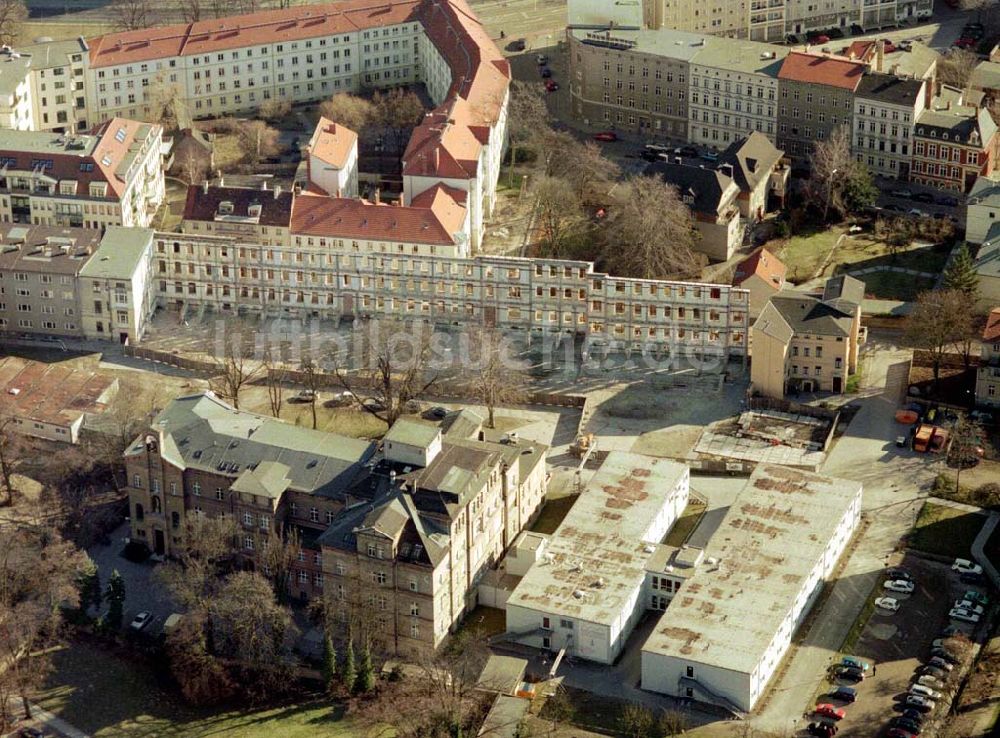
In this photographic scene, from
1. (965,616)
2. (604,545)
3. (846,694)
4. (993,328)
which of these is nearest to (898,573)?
(965,616)

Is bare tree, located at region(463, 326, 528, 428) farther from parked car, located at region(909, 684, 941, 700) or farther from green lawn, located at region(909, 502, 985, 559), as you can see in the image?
parked car, located at region(909, 684, 941, 700)

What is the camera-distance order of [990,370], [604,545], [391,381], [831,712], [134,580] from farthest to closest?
[391,381]
[990,370]
[134,580]
[604,545]
[831,712]

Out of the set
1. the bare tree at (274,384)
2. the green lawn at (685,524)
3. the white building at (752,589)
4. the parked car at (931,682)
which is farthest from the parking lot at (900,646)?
the bare tree at (274,384)

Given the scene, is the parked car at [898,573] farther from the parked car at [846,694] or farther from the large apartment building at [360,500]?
the large apartment building at [360,500]

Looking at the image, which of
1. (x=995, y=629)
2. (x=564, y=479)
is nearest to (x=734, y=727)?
(x=995, y=629)

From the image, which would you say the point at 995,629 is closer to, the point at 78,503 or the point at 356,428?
the point at 356,428

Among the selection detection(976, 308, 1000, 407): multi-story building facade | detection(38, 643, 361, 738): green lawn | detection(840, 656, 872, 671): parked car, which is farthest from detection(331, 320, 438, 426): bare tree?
detection(976, 308, 1000, 407): multi-story building facade

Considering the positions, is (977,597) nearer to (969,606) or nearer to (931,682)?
(969,606)
